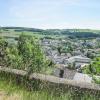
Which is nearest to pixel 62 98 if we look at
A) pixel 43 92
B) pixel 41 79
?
pixel 43 92

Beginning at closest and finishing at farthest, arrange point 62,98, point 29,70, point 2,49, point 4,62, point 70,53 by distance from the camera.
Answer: point 62,98 → point 29,70 → point 4,62 → point 2,49 → point 70,53

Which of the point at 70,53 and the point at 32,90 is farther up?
the point at 32,90

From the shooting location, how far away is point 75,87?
541 centimetres

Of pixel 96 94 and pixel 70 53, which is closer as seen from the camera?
pixel 96 94

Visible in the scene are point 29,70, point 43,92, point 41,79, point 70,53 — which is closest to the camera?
point 43,92

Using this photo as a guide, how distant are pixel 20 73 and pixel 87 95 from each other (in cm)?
147

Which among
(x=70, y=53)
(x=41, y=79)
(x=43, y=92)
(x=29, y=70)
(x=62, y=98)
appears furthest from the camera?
(x=70, y=53)

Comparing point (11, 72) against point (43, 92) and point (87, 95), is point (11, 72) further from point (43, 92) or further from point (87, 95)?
point (87, 95)

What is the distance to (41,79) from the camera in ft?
18.9

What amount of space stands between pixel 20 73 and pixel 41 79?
1.70 feet

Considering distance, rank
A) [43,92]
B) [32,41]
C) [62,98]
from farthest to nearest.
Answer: [32,41] < [43,92] < [62,98]

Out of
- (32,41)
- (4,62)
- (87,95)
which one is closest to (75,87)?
(87,95)

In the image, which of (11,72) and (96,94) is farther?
(11,72)

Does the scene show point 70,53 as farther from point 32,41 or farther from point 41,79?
point 41,79
